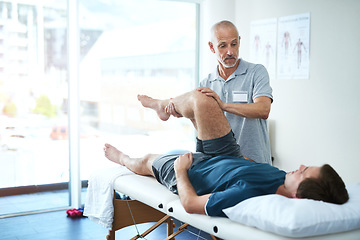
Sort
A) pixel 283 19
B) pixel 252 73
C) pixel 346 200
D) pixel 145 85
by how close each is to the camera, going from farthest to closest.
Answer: pixel 145 85
pixel 283 19
pixel 252 73
pixel 346 200

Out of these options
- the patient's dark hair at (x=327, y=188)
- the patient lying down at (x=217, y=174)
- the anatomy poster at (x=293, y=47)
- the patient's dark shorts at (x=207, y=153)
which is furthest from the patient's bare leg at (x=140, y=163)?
the anatomy poster at (x=293, y=47)

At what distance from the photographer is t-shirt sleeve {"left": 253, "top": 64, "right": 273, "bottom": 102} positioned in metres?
2.49

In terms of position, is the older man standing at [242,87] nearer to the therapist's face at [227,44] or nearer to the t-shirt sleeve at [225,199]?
the therapist's face at [227,44]

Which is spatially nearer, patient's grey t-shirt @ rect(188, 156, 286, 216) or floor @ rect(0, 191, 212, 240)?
patient's grey t-shirt @ rect(188, 156, 286, 216)

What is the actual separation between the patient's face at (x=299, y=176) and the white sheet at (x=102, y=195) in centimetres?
98

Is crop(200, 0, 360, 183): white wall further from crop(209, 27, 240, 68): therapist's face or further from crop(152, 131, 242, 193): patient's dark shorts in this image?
crop(152, 131, 242, 193): patient's dark shorts

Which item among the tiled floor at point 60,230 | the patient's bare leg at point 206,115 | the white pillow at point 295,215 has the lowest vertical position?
the tiled floor at point 60,230

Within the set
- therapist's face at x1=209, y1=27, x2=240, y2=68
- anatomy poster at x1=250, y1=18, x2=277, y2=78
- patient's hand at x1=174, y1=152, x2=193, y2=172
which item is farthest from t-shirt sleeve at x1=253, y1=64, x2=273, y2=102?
anatomy poster at x1=250, y1=18, x2=277, y2=78

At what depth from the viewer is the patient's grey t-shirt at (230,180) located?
181 centimetres

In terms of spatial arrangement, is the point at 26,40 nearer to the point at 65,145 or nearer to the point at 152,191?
the point at 65,145

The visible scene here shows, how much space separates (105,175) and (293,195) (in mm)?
1148

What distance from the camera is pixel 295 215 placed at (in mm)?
1557

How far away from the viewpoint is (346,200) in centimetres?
180

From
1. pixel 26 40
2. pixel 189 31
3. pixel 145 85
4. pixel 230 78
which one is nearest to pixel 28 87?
pixel 26 40
